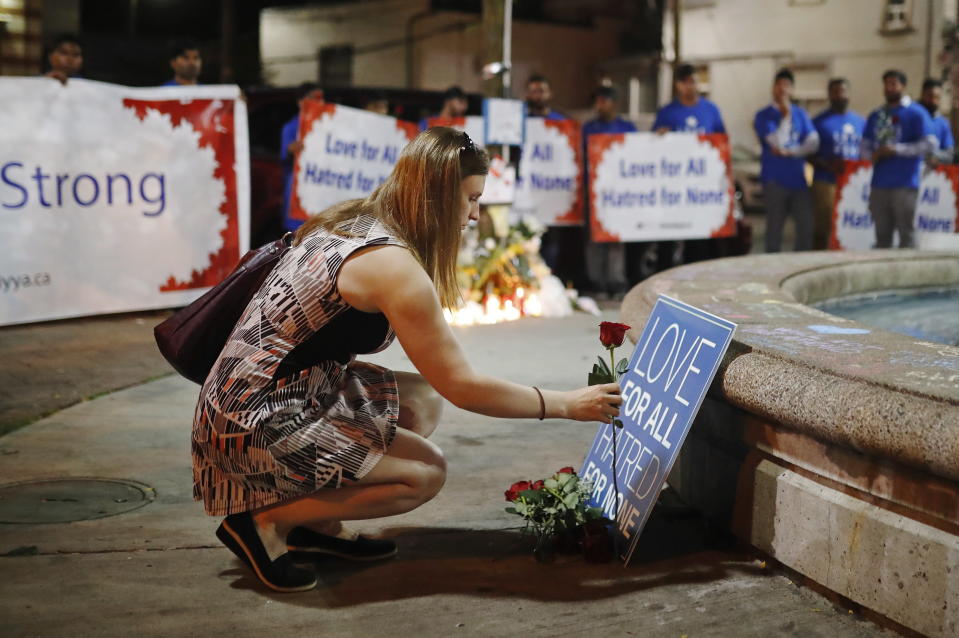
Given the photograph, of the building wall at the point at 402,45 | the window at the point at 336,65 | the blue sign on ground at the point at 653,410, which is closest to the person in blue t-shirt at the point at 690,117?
the blue sign on ground at the point at 653,410

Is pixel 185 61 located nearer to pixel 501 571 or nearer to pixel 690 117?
pixel 690 117

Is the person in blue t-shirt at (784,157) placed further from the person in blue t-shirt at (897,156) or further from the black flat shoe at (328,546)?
the black flat shoe at (328,546)

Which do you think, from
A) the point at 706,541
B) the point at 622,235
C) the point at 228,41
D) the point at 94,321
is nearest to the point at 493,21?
the point at 622,235

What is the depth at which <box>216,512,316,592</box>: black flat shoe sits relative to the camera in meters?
3.07

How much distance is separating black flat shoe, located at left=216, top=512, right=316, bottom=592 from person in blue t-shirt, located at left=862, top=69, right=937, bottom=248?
8192mm

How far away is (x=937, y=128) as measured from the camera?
1036 cm

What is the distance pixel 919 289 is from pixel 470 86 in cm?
2573

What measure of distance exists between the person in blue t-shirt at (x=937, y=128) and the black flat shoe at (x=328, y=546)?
841 cm

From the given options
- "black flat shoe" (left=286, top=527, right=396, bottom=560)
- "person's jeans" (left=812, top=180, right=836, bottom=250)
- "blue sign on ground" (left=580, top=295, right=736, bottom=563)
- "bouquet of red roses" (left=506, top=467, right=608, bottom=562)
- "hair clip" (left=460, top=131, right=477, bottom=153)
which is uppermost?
"hair clip" (left=460, top=131, right=477, bottom=153)

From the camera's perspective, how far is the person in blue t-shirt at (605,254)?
33.1ft

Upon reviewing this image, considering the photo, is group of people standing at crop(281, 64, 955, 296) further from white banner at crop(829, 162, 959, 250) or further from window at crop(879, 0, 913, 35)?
window at crop(879, 0, 913, 35)

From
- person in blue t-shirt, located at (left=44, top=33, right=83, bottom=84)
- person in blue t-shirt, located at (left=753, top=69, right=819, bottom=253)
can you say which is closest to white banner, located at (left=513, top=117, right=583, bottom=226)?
person in blue t-shirt, located at (left=753, top=69, right=819, bottom=253)

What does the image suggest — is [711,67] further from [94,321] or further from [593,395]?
[593,395]

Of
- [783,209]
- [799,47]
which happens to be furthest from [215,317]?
[799,47]
